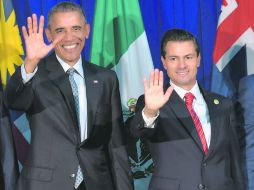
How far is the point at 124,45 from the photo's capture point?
3.00m

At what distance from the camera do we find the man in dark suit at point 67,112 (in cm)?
218

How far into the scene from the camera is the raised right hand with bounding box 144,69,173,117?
84.1 inches

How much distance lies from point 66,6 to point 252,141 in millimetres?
1133

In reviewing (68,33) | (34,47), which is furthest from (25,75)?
(68,33)

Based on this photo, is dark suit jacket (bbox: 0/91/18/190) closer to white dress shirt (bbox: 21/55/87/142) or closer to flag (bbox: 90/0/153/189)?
white dress shirt (bbox: 21/55/87/142)

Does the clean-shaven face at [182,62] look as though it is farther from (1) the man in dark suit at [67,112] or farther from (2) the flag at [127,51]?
(2) the flag at [127,51]

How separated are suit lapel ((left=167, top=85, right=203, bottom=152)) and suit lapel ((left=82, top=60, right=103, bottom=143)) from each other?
33 centimetres

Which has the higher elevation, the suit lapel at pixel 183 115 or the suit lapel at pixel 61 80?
the suit lapel at pixel 61 80

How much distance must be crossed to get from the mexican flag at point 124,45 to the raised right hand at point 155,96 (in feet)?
2.71

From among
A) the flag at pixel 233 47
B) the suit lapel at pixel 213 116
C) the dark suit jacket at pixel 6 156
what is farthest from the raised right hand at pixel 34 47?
the flag at pixel 233 47

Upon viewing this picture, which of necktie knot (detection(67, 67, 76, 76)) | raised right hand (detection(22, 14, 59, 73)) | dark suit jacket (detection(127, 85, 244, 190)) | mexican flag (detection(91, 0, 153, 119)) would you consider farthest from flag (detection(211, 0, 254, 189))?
raised right hand (detection(22, 14, 59, 73))

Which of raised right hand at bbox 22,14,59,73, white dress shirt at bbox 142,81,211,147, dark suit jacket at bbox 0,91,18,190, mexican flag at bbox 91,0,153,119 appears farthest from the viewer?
mexican flag at bbox 91,0,153,119

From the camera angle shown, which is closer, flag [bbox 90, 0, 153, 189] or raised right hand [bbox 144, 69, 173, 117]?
raised right hand [bbox 144, 69, 173, 117]

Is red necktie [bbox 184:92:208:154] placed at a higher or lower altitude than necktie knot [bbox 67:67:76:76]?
lower
